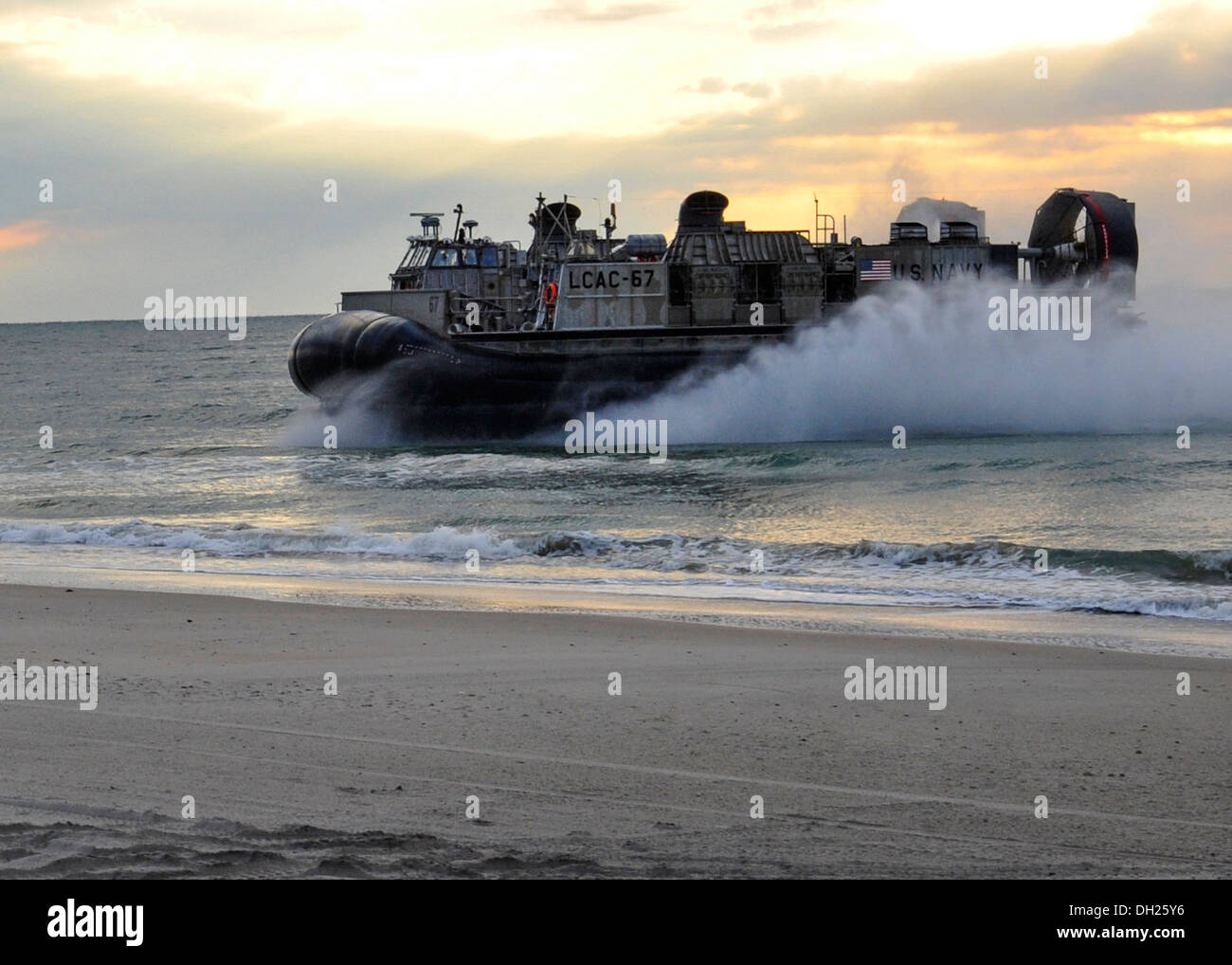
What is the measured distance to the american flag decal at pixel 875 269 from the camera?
22.9m

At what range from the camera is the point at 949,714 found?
5504 millimetres

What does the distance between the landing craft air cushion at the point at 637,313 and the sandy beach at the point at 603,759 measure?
14.7 metres

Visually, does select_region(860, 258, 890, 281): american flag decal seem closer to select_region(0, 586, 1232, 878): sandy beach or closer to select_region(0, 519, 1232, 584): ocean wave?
select_region(0, 519, 1232, 584): ocean wave

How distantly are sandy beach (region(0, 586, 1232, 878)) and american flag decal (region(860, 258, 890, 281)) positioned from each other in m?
16.2

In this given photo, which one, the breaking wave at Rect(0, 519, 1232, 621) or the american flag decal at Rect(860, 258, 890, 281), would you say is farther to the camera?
the american flag decal at Rect(860, 258, 890, 281)

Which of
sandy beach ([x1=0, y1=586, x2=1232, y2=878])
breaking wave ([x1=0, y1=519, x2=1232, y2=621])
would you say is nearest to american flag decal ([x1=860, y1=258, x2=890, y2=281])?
breaking wave ([x1=0, y1=519, x2=1232, y2=621])

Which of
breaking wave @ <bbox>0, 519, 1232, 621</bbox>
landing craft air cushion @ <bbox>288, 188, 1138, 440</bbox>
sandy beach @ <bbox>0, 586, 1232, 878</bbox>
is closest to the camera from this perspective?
sandy beach @ <bbox>0, 586, 1232, 878</bbox>

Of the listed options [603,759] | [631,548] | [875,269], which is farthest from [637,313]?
[603,759]

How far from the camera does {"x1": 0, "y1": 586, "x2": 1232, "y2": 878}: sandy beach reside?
3572 mm

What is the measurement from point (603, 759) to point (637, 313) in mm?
18179

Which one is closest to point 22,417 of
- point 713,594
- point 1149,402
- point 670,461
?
point 670,461
